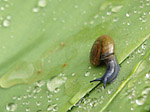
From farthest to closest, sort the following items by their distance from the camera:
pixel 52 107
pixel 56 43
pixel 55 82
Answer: pixel 56 43, pixel 55 82, pixel 52 107

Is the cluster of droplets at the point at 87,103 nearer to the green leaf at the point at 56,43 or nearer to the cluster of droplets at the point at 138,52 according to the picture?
the green leaf at the point at 56,43

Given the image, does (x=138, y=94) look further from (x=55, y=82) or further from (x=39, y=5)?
(x=39, y=5)

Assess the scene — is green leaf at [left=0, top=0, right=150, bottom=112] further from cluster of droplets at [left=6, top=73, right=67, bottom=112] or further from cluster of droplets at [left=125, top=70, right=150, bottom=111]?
cluster of droplets at [left=125, top=70, right=150, bottom=111]

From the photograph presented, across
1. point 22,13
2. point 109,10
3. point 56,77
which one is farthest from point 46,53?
point 109,10

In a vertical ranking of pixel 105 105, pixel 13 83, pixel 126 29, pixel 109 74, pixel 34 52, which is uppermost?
pixel 34 52

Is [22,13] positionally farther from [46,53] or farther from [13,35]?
[46,53]

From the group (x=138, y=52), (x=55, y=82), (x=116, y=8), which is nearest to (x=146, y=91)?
(x=138, y=52)

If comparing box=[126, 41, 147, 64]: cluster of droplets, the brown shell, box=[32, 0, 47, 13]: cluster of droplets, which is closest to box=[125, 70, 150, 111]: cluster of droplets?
box=[126, 41, 147, 64]: cluster of droplets
